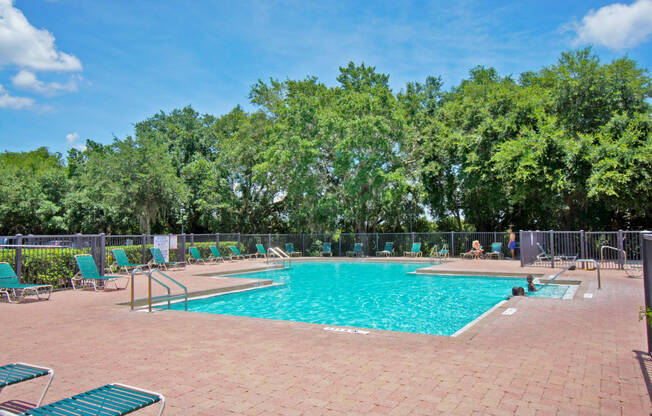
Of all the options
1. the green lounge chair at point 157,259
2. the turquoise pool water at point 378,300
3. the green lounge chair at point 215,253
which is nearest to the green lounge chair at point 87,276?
the turquoise pool water at point 378,300

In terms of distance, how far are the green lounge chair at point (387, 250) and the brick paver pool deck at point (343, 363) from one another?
62.2ft

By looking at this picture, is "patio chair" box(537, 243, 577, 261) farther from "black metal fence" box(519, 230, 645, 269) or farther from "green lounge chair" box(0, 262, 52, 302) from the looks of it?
"green lounge chair" box(0, 262, 52, 302)

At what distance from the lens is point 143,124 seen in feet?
130

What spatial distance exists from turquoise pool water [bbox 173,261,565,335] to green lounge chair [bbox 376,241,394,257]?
8778mm

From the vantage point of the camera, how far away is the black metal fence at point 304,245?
464 inches

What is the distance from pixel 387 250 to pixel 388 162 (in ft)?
19.7

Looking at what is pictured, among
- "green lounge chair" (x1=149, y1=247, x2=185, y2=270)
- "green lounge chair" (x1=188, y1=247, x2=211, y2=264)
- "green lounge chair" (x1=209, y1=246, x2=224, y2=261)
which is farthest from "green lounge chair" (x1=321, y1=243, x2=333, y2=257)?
"green lounge chair" (x1=149, y1=247, x2=185, y2=270)

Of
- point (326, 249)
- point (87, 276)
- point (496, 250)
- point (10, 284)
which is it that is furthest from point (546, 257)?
point (10, 284)

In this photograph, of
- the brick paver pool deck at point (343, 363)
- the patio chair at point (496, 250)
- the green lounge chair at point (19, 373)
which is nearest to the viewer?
the green lounge chair at point (19, 373)

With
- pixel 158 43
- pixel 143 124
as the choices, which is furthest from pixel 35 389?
pixel 143 124

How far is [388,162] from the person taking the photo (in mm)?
28797

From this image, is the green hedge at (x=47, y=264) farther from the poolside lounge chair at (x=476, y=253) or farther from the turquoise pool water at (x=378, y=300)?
the poolside lounge chair at (x=476, y=253)

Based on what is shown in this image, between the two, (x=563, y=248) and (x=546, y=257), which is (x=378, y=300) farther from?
(x=563, y=248)

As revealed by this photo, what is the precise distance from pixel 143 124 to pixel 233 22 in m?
26.6
